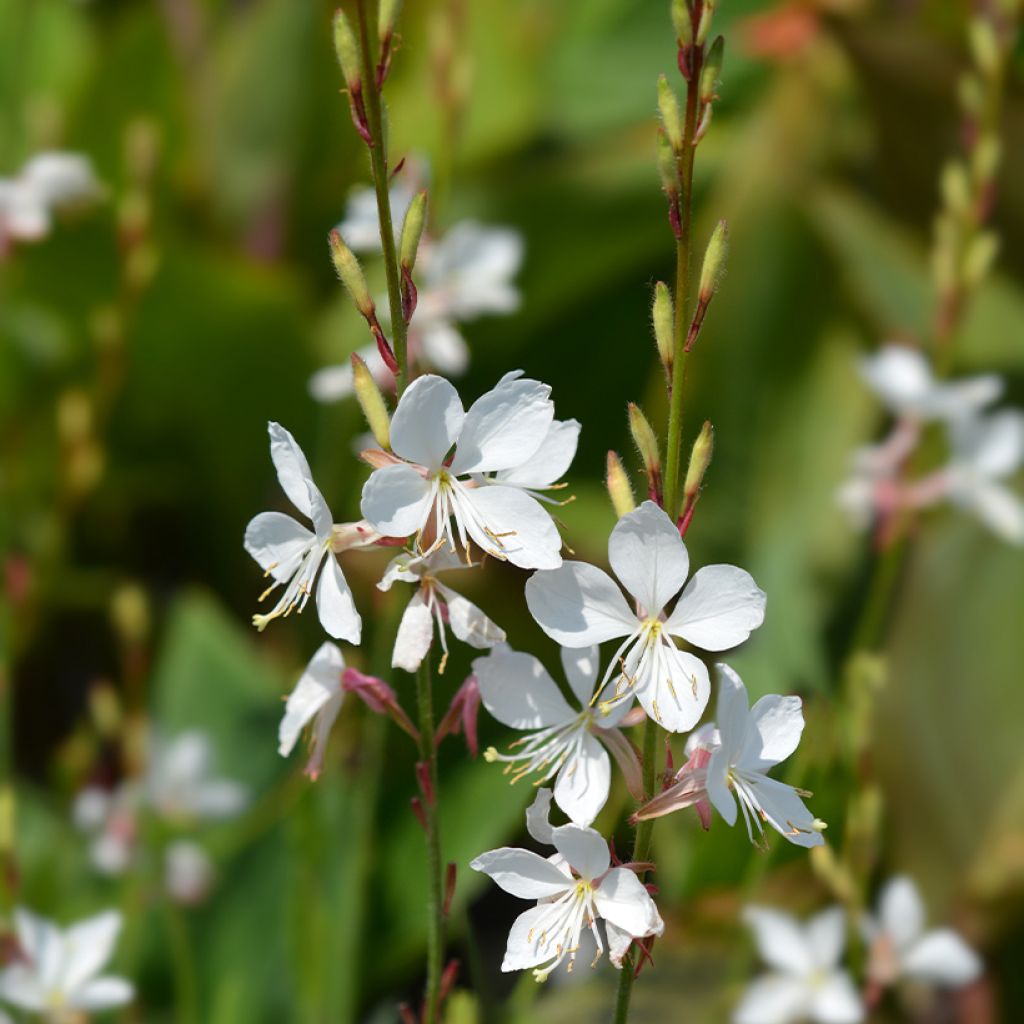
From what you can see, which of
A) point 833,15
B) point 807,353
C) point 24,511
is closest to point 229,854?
point 24,511

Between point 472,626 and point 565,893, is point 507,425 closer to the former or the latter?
point 472,626

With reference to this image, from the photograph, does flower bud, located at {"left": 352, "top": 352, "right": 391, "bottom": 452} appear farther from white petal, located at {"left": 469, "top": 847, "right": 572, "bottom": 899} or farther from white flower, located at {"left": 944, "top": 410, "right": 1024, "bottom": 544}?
white flower, located at {"left": 944, "top": 410, "right": 1024, "bottom": 544}

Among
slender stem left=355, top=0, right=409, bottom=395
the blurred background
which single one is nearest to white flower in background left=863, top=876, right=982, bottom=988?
the blurred background

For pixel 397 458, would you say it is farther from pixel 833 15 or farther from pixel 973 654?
pixel 833 15

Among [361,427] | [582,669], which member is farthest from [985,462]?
[582,669]

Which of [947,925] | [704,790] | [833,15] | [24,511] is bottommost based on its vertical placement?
[947,925]

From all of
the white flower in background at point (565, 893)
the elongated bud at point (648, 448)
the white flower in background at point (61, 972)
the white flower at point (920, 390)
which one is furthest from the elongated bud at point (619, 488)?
the white flower at point (920, 390)

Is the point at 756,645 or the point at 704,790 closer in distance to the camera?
the point at 704,790

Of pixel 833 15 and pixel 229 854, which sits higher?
pixel 833 15
